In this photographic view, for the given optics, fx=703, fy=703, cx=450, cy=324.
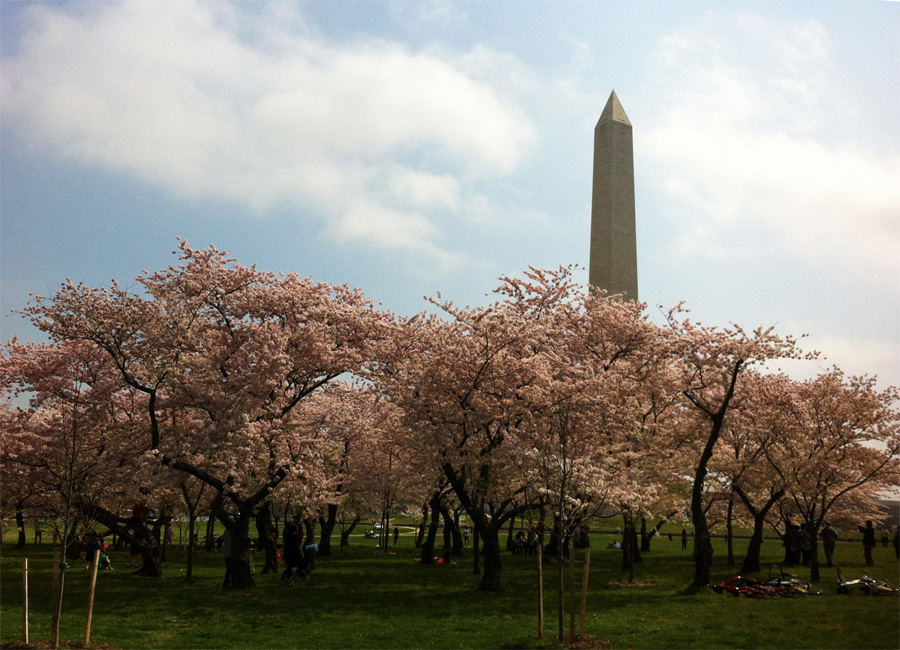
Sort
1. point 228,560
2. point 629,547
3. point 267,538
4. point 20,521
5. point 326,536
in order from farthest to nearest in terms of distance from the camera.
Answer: point 326,536, point 20,521, point 267,538, point 629,547, point 228,560

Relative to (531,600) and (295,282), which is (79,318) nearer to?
(295,282)

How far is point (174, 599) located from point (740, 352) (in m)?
14.7

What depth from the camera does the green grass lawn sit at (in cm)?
1119

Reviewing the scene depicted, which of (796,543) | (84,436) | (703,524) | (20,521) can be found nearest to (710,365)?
(703,524)

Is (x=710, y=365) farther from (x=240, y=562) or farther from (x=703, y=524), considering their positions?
(x=240, y=562)

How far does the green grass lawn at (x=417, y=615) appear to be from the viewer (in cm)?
1119

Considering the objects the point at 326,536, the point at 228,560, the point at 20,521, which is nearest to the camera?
the point at 228,560

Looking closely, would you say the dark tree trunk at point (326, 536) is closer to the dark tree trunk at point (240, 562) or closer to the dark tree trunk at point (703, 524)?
the dark tree trunk at point (240, 562)

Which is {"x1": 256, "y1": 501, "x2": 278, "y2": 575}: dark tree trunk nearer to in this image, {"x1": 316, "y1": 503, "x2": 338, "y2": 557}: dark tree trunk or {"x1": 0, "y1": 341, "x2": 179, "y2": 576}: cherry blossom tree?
{"x1": 0, "y1": 341, "x2": 179, "y2": 576}: cherry blossom tree

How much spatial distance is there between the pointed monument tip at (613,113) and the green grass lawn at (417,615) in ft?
76.6

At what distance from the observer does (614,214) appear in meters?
34.8

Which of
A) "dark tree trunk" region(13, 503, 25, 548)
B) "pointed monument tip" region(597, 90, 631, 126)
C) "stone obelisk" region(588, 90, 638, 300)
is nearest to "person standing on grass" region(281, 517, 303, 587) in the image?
"dark tree trunk" region(13, 503, 25, 548)

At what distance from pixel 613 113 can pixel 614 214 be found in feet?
17.9

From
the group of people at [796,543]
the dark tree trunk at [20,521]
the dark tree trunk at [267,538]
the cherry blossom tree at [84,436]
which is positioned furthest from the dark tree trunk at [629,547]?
the dark tree trunk at [20,521]
